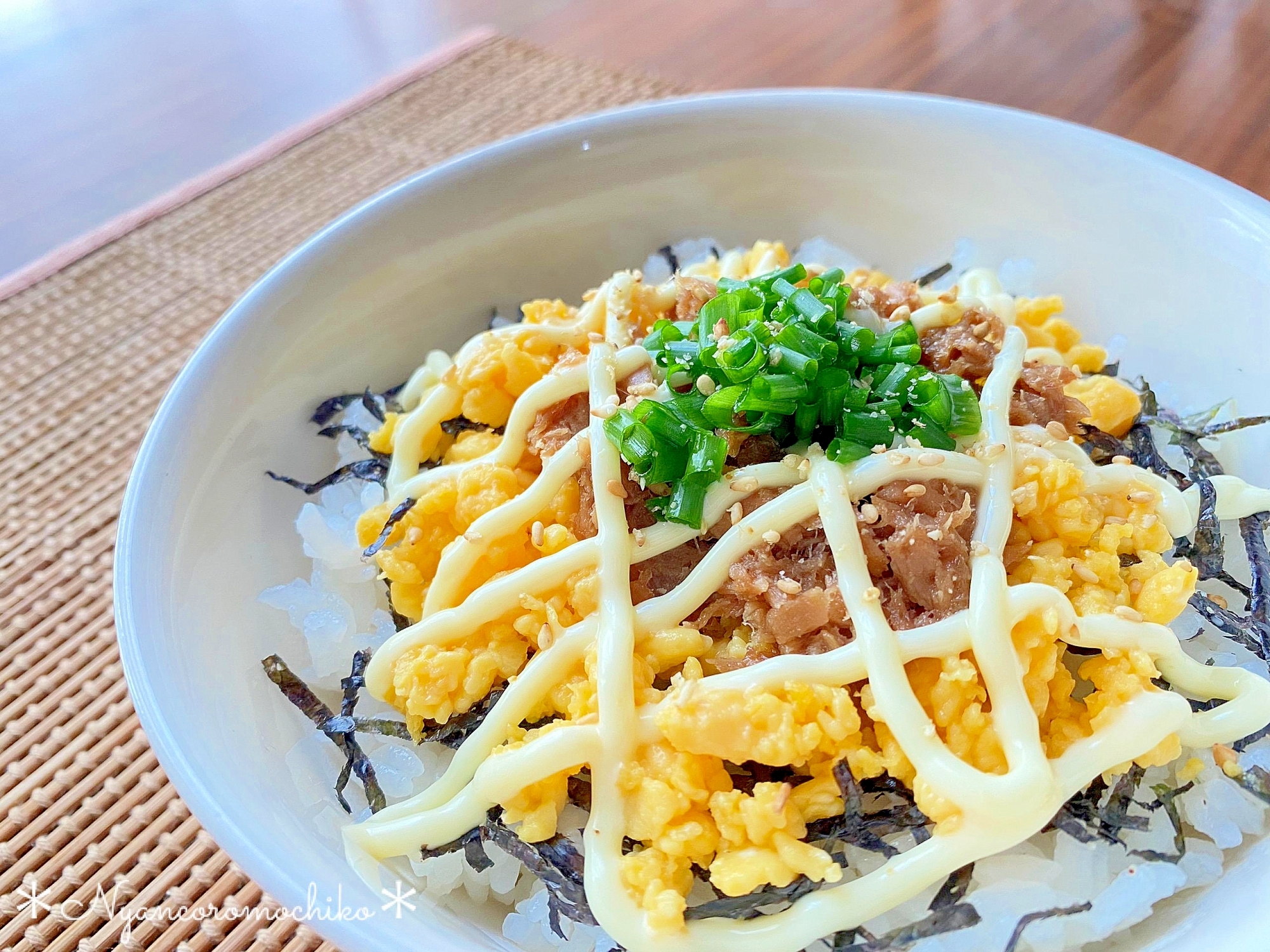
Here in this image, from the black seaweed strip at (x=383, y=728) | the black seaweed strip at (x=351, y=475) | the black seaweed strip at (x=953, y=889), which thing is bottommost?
the black seaweed strip at (x=953, y=889)

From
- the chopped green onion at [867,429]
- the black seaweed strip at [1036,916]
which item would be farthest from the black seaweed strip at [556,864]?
the chopped green onion at [867,429]

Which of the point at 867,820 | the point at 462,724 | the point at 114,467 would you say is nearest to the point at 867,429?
the point at 867,820

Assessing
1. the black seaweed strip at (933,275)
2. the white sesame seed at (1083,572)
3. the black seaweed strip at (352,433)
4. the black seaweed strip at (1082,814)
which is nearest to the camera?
the black seaweed strip at (1082,814)

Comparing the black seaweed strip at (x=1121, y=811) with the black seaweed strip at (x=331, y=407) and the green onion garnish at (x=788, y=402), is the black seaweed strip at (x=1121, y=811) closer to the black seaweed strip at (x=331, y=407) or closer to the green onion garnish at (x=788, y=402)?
the green onion garnish at (x=788, y=402)

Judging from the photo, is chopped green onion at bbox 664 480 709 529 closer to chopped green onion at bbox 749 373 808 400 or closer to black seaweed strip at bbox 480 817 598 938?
chopped green onion at bbox 749 373 808 400

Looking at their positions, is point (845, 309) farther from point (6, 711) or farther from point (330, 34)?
point (330, 34)

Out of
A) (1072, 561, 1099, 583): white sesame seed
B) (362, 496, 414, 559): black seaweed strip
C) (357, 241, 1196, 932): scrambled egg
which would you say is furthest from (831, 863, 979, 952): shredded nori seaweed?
(362, 496, 414, 559): black seaweed strip
